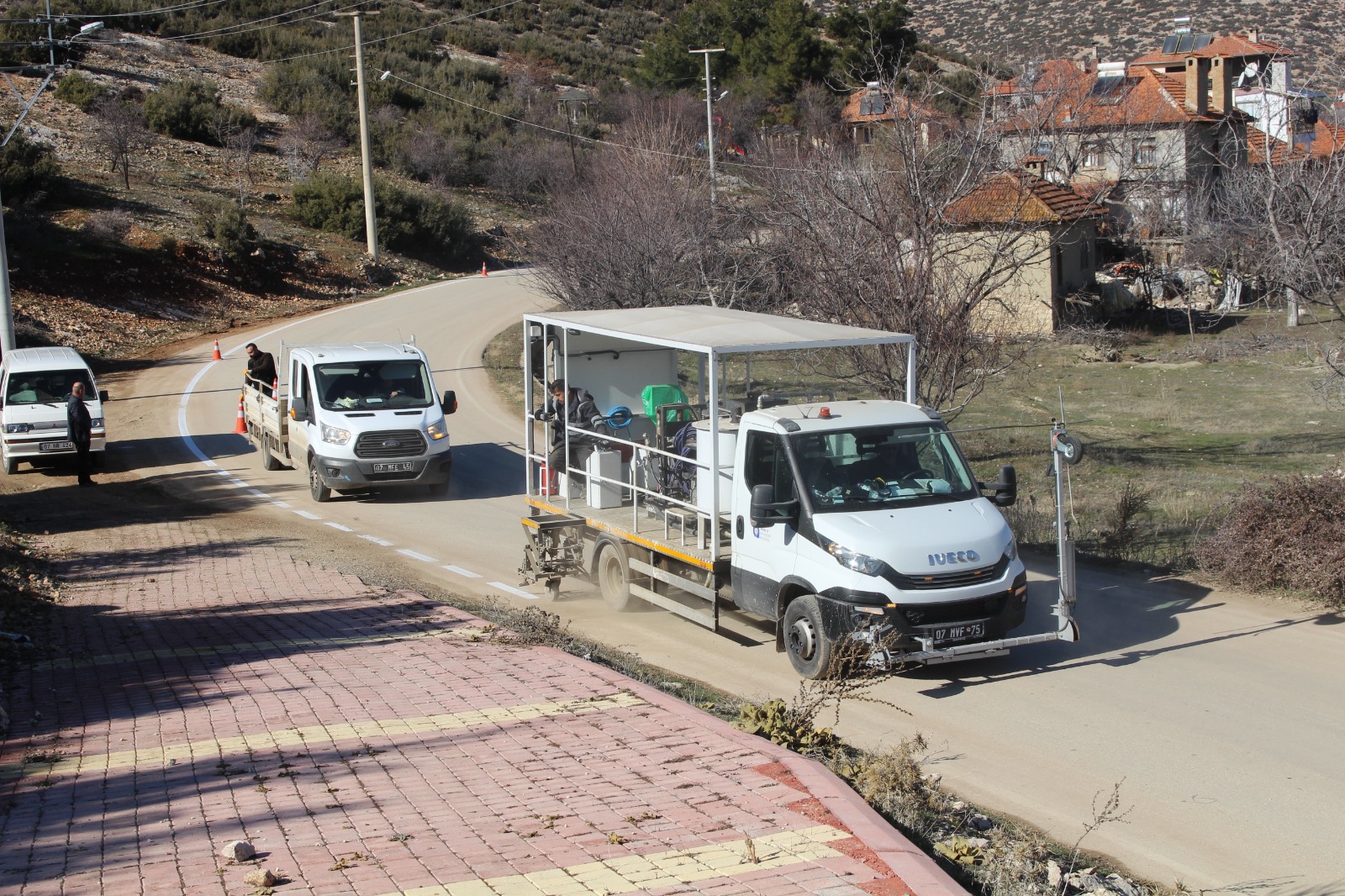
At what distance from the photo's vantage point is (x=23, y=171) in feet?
129

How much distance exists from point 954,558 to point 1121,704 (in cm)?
158

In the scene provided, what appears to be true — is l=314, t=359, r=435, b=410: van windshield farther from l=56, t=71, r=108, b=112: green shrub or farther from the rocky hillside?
the rocky hillside

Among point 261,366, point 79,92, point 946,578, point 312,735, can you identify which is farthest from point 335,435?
point 79,92

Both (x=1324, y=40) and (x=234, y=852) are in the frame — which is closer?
(x=234, y=852)

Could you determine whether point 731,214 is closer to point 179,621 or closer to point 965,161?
point 965,161

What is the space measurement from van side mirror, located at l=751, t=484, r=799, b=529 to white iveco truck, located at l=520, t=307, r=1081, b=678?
2 centimetres

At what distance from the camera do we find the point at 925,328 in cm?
1577

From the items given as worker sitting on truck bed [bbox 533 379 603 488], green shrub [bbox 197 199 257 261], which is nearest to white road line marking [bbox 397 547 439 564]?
worker sitting on truck bed [bbox 533 379 603 488]

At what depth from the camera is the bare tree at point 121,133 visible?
153 feet

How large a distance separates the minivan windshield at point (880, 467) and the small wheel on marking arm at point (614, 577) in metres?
2.53

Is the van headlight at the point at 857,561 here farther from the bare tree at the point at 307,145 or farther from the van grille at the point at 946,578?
the bare tree at the point at 307,145

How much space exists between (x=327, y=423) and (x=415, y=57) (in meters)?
69.3

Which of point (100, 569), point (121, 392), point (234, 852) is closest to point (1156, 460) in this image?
point (100, 569)

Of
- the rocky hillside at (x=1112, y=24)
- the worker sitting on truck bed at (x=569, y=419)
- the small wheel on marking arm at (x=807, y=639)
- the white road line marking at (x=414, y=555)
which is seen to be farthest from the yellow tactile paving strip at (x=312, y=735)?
the rocky hillside at (x=1112, y=24)
